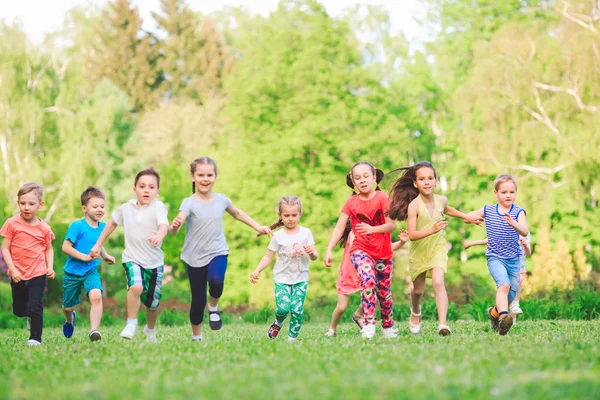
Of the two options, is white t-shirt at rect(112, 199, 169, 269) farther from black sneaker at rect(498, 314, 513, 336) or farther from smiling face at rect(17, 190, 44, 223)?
black sneaker at rect(498, 314, 513, 336)

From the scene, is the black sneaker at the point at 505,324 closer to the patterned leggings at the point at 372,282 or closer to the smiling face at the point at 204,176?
the patterned leggings at the point at 372,282

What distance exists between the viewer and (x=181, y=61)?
198 feet

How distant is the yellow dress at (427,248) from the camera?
10039 millimetres

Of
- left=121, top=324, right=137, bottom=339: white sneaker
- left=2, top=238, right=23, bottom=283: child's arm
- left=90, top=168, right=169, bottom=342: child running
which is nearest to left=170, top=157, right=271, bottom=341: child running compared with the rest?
left=90, top=168, right=169, bottom=342: child running

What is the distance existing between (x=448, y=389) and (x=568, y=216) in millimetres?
31030

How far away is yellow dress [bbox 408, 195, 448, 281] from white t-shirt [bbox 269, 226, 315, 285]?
148 cm

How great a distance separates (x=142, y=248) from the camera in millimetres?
9398

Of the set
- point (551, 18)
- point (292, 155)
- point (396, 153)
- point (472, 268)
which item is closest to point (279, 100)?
point (292, 155)

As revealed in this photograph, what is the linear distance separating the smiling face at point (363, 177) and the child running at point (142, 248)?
2.42m

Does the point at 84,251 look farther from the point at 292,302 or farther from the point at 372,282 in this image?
the point at 372,282

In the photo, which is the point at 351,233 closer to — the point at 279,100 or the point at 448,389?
the point at 448,389

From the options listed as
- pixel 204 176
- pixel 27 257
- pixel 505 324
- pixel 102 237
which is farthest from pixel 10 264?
pixel 505 324

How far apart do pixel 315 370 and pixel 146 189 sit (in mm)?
4237

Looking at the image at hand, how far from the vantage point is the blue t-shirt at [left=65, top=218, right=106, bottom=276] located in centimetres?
1079
